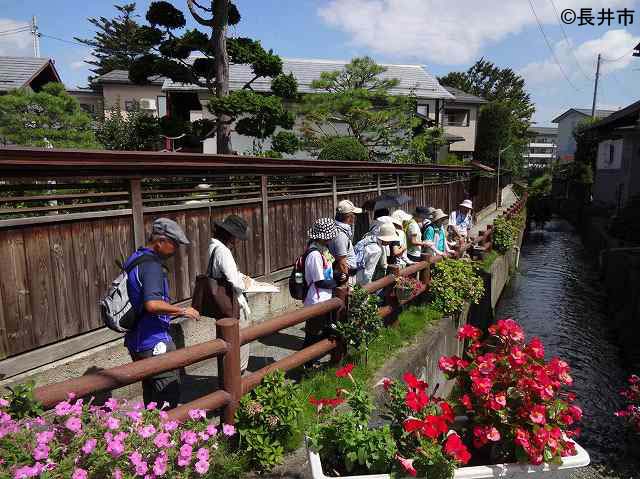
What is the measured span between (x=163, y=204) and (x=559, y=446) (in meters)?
4.62

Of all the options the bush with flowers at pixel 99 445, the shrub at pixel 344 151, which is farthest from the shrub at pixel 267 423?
the shrub at pixel 344 151

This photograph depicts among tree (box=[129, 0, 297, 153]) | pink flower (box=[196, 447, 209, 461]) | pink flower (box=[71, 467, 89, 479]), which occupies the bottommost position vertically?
pink flower (box=[196, 447, 209, 461])

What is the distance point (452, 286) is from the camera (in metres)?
7.55

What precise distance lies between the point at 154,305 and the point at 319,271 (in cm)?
193

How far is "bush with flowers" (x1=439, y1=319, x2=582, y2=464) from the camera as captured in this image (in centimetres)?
254

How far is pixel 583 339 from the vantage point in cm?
1228

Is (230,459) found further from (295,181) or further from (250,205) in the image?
(295,181)

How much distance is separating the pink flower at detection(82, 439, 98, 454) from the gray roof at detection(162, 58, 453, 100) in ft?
82.6

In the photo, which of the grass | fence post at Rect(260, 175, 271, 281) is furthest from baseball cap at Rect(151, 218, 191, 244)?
fence post at Rect(260, 175, 271, 281)

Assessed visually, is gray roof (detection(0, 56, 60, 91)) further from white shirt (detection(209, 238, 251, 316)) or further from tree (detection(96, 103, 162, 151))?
white shirt (detection(209, 238, 251, 316))

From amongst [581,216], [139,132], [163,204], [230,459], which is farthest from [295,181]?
[581,216]

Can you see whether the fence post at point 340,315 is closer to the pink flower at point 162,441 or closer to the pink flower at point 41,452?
the pink flower at point 162,441

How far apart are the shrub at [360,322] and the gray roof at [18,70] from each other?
728 inches

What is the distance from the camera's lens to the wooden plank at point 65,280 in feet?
13.3
